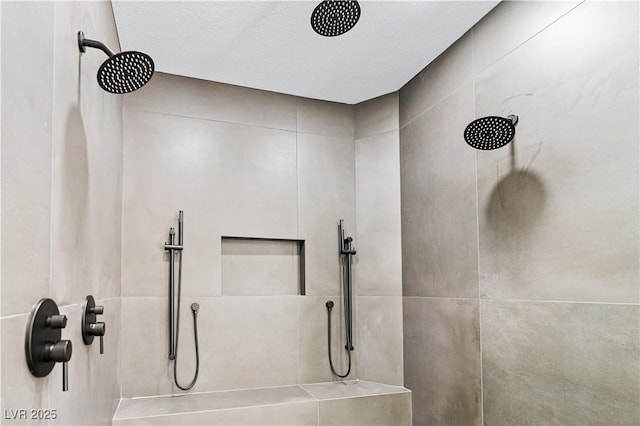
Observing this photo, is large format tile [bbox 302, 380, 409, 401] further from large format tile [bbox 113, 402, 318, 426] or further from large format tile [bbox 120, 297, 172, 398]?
large format tile [bbox 120, 297, 172, 398]

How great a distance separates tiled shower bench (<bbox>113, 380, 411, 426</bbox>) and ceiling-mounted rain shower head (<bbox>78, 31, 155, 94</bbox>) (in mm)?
1640

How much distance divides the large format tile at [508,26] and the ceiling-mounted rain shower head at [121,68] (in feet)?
5.00

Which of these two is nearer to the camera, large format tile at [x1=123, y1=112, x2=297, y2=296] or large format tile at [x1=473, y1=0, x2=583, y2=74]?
large format tile at [x1=473, y1=0, x2=583, y2=74]

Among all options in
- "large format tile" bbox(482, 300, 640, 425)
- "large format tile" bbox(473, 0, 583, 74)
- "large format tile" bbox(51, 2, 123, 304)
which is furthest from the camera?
"large format tile" bbox(473, 0, 583, 74)

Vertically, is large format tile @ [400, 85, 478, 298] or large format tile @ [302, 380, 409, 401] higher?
large format tile @ [400, 85, 478, 298]

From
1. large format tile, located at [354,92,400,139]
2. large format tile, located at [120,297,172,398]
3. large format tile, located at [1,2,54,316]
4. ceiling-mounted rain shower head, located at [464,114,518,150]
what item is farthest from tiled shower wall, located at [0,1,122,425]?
large format tile, located at [354,92,400,139]

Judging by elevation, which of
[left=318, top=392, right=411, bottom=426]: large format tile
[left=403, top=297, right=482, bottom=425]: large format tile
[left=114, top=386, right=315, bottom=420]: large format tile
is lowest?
[left=318, top=392, right=411, bottom=426]: large format tile

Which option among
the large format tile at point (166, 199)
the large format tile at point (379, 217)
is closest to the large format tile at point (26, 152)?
the large format tile at point (166, 199)

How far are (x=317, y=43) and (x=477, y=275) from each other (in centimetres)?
145

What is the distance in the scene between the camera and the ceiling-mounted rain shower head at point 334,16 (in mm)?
1692

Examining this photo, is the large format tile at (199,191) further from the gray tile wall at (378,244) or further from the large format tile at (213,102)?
the gray tile wall at (378,244)

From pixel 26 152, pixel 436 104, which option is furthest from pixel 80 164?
pixel 436 104

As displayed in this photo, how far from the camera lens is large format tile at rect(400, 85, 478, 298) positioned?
2.28 metres

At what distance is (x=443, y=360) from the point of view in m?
2.42
